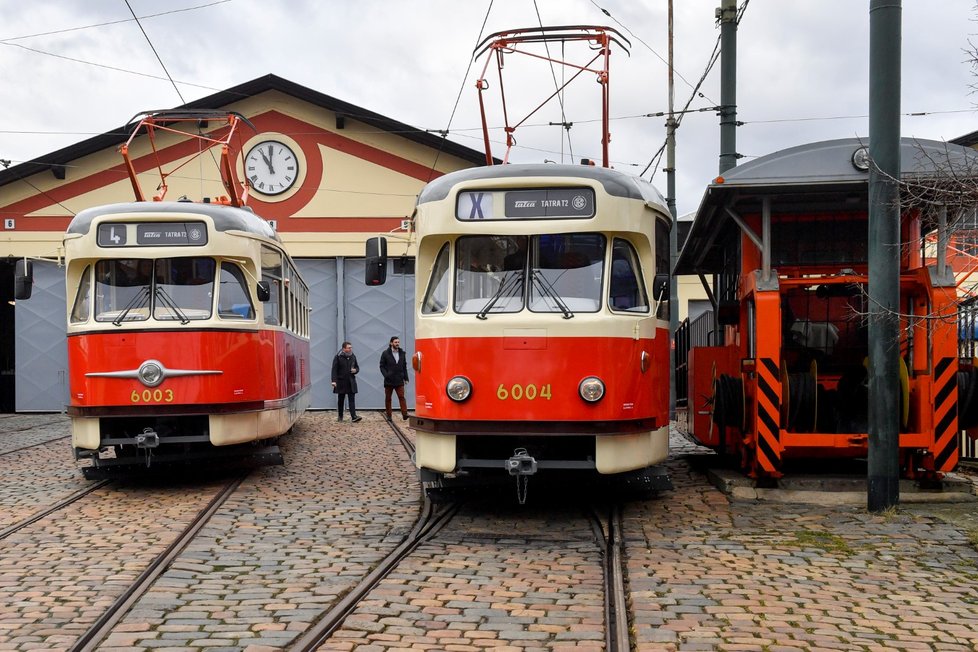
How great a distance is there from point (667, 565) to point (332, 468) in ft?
21.7

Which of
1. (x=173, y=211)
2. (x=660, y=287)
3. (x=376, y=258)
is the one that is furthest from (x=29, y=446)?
(x=660, y=287)

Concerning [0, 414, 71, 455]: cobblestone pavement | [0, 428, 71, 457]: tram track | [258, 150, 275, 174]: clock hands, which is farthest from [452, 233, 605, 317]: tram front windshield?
[258, 150, 275, 174]: clock hands

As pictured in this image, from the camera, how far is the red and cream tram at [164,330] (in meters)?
11.1

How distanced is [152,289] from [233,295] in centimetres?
82

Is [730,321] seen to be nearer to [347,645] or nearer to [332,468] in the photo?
[332,468]

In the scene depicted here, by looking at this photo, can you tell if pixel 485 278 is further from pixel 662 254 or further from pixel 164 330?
pixel 164 330

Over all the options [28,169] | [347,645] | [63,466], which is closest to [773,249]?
[347,645]

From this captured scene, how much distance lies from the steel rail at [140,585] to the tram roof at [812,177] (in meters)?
5.42

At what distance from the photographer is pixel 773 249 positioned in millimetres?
11188

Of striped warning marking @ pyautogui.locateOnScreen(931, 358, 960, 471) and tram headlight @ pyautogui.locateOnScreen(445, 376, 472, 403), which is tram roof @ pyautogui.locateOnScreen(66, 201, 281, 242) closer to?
tram headlight @ pyautogui.locateOnScreen(445, 376, 472, 403)

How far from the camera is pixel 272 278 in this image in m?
12.8

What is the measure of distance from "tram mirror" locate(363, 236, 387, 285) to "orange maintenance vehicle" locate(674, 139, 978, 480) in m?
3.08

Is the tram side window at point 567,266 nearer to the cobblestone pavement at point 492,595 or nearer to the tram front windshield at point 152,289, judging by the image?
the cobblestone pavement at point 492,595

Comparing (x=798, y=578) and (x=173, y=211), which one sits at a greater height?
(x=173, y=211)
